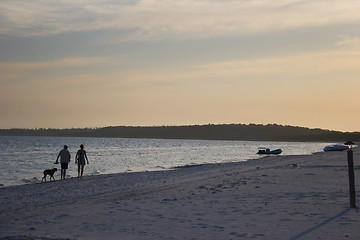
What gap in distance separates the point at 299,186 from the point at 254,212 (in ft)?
18.4

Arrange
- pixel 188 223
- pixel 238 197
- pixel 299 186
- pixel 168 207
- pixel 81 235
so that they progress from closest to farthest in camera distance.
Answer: pixel 81 235 < pixel 188 223 < pixel 168 207 < pixel 238 197 < pixel 299 186

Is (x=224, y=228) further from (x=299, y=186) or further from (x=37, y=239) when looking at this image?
(x=299, y=186)

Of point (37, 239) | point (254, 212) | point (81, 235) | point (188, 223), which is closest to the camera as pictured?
point (37, 239)

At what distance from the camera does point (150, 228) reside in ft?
32.3

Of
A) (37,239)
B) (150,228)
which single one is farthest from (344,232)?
(37,239)

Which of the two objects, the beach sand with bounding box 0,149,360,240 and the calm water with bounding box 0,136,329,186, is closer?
the beach sand with bounding box 0,149,360,240

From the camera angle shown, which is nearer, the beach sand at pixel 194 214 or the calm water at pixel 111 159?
the beach sand at pixel 194 214

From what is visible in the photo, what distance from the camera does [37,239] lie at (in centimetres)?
878

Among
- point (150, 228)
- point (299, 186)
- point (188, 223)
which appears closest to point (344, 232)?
point (188, 223)

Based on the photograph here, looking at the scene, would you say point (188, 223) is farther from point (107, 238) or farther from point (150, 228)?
point (107, 238)

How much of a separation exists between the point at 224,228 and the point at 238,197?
14.2 feet

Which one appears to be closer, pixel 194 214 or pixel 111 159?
pixel 194 214

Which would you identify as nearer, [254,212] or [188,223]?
[188,223]

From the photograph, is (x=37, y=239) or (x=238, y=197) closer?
(x=37, y=239)
